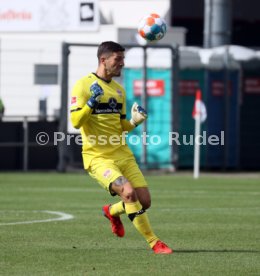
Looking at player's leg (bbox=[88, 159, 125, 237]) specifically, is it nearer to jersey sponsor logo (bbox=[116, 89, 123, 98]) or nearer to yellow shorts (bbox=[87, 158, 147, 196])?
yellow shorts (bbox=[87, 158, 147, 196])

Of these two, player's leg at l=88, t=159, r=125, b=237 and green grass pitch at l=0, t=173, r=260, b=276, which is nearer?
green grass pitch at l=0, t=173, r=260, b=276

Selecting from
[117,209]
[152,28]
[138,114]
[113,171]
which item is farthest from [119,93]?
[152,28]

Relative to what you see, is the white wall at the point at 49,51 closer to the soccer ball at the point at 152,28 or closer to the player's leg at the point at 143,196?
the soccer ball at the point at 152,28

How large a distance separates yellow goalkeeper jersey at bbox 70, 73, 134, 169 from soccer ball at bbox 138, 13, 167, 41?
1989 mm

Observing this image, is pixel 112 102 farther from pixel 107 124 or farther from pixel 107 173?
pixel 107 173

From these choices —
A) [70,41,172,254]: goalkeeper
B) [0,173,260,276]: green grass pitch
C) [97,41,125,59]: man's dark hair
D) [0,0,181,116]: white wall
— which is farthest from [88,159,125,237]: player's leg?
[0,0,181,116]: white wall

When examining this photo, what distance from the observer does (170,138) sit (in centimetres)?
2711

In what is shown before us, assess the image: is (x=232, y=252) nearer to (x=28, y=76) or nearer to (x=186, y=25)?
(x=28, y=76)

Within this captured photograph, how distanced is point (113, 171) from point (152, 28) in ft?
9.98

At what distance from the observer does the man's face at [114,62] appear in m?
11.8

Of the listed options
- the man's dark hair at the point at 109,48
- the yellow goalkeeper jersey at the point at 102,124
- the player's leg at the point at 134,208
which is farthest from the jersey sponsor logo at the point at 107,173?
the man's dark hair at the point at 109,48

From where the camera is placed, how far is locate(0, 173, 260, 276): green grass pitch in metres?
10.4

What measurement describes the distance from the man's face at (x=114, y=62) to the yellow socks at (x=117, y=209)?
1.44 m

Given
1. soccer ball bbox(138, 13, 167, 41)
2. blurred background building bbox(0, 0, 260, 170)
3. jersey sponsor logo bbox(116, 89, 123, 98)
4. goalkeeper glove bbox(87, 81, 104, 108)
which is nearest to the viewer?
goalkeeper glove bbox(87, 81, 104, 108)
